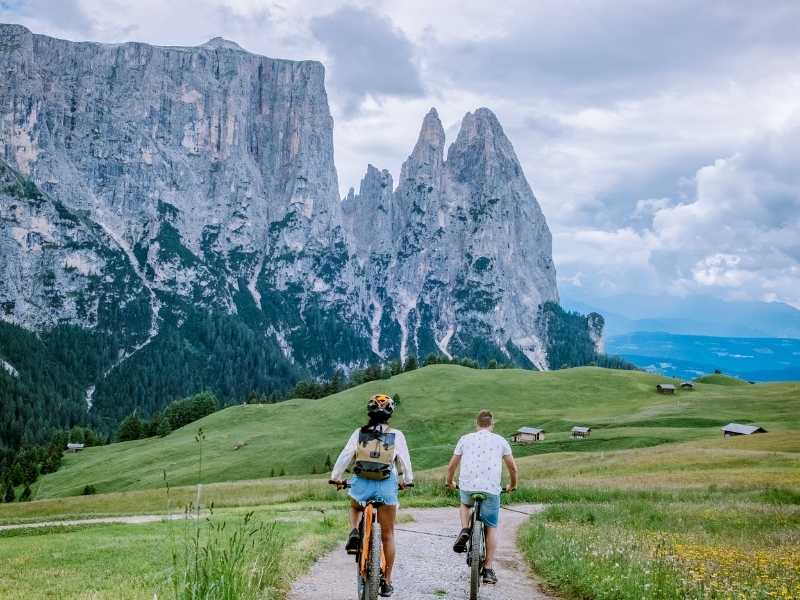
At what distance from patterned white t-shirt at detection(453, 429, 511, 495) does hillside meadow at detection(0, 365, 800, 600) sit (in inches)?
109

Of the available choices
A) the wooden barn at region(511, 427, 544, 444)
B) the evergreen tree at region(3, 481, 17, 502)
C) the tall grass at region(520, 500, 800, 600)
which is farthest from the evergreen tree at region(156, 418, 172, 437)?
the tall grass at region(520, 500, 800, 600)

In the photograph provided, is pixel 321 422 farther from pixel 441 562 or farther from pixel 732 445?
pixel 441 562

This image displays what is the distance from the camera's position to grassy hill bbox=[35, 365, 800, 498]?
289 feet

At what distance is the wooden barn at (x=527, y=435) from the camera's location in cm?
8961

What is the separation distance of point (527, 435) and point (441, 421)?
18695 millimetres

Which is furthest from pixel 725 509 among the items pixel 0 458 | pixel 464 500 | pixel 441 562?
pixel 0 458

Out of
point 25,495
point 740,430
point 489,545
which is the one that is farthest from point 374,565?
point 25,495

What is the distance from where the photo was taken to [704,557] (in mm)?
15367

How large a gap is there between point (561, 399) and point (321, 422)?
1701 inches

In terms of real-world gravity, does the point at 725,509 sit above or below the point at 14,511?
above

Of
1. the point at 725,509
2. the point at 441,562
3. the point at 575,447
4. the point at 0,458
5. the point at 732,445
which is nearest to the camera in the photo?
the point at 441,562

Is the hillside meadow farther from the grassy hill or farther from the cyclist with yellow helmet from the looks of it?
the cyclist with yellow helmet

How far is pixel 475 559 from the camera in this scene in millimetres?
13055

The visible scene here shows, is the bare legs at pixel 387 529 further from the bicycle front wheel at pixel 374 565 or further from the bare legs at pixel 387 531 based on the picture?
the bicycle front wheel at pixel 374 565
